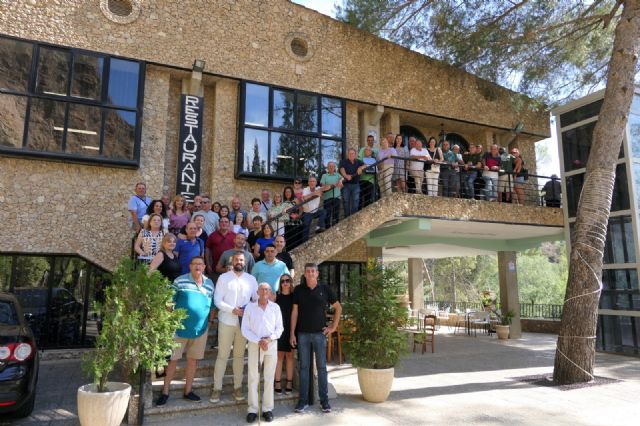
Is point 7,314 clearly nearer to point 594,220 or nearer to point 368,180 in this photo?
point 368,180

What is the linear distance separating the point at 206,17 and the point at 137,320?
842cm

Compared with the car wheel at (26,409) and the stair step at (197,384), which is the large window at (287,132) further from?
the car wheel at (26,409)

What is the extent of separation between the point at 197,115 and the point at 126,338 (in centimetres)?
709

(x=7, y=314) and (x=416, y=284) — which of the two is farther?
(x=416, y=284)

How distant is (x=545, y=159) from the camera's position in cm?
2083

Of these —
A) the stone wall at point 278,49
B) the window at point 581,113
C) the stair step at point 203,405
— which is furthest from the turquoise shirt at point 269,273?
the window at point 581,113

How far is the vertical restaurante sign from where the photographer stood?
10391 mm

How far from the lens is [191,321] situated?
529cm

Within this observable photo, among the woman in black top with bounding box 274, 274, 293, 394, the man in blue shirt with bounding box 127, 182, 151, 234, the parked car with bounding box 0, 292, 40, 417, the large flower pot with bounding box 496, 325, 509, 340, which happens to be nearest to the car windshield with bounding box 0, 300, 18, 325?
the parked car with bounding box 0, 292, 40, 417

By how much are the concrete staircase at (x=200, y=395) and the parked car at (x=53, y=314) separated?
173 inches

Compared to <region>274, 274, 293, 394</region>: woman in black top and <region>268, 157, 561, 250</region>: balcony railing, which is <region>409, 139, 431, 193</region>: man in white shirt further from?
<region>274, 274, 293, 394</region>: woman in black top

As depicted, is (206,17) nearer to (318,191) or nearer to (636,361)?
(318,191)

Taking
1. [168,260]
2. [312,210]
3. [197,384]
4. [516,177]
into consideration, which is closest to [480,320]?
[516,177]

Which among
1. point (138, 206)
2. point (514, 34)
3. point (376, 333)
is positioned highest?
point (514, 34)
